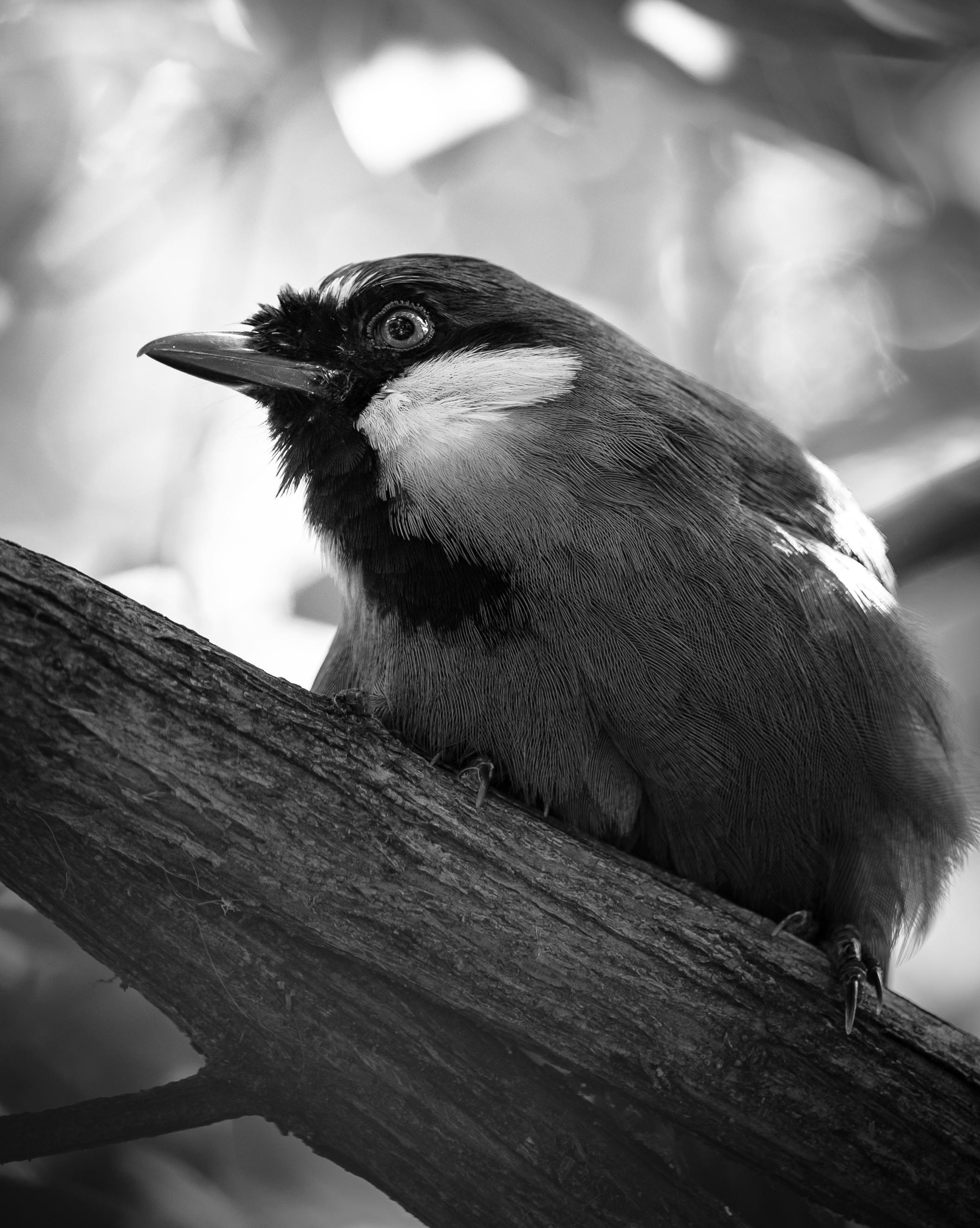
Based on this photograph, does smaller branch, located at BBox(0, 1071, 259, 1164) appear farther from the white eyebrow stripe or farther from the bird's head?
the white eyebrow stripe

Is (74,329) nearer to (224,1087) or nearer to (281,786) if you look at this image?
(281,786)

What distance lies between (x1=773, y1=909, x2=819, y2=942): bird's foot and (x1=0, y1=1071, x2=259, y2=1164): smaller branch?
1.58 meters

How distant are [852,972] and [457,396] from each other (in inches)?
79.9

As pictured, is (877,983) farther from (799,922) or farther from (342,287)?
(342,287)

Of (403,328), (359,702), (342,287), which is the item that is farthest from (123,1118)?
(342,287)

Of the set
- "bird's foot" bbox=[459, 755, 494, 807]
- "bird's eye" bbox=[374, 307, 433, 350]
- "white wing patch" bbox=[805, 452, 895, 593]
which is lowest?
"bird's foot" bbox=[459, 755, 494, 807]

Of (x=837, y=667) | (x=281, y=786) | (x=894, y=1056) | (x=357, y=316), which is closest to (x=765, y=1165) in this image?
(x=894, y=1056)

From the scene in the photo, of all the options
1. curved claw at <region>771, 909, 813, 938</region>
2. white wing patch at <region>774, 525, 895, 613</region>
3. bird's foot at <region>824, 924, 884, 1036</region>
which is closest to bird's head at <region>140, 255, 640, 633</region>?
white wing patch at <region>774, 525, 895, 613</region>

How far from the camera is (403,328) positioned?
351 cm

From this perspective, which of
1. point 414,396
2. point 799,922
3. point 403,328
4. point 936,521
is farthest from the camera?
point 936,521

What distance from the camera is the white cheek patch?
3.25 meters

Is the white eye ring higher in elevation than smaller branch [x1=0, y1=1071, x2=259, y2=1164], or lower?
higher

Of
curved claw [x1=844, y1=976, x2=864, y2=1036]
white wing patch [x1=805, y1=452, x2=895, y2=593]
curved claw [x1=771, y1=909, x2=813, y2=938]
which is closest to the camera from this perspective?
curved claw [x1=844, y1=976, x2=864, y2=1036]

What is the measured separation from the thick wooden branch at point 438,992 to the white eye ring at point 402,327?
1289 mm
